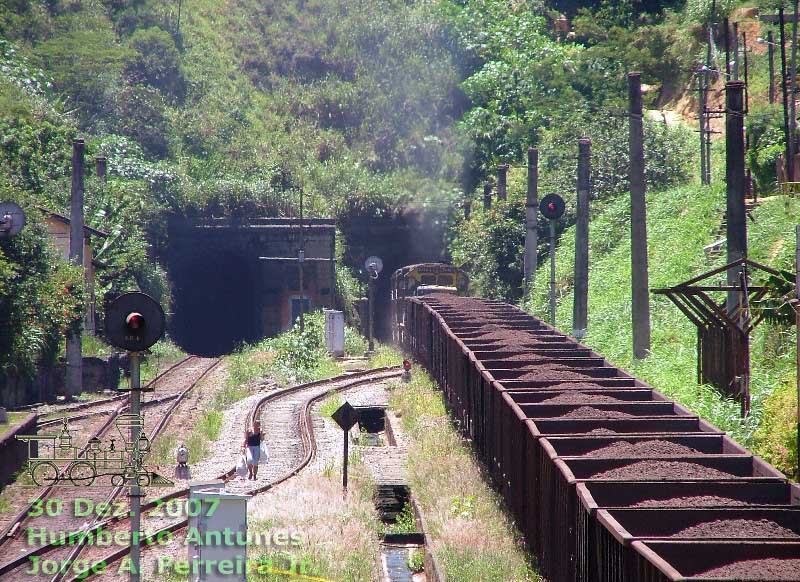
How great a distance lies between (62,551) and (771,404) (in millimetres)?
9137

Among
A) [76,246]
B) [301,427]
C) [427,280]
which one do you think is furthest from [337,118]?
[301,427]

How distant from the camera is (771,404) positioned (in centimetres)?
1334

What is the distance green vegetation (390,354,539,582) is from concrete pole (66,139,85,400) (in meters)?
11.1

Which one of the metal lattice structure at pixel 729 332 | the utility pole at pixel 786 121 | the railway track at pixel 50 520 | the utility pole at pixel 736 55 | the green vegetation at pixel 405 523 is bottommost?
the green vegetation at pixel 405 523

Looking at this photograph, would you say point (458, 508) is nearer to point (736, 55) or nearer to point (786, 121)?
point (786, 121)

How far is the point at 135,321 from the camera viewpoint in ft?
29.8

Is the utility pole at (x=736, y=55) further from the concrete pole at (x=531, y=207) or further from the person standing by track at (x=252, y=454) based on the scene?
the person standing by track at (x=252, y=454)

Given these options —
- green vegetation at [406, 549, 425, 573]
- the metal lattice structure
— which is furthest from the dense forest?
green vegetation at [406, 549, 425, 573]

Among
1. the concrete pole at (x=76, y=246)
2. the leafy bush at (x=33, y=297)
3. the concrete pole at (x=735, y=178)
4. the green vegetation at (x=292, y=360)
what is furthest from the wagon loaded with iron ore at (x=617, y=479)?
the green vegetation at (x=292, y=360)

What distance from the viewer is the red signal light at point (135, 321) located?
9.08m

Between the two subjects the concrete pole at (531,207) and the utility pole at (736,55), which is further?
the utility pole at (736,55)

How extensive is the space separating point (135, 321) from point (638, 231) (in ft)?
40.9

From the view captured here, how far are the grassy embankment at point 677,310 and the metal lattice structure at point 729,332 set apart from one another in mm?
273

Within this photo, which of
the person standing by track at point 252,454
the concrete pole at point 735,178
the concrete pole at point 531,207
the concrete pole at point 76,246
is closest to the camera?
→ the concrete pole at point 735,178
